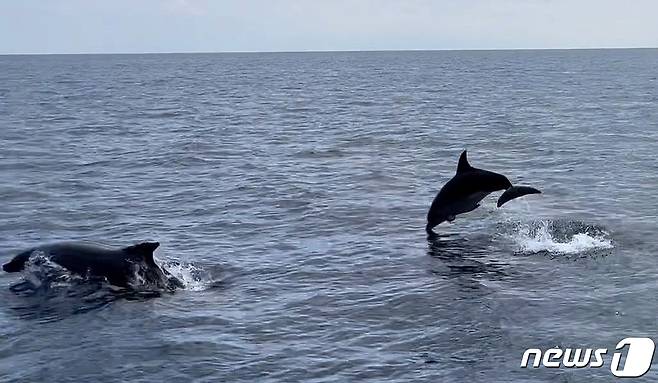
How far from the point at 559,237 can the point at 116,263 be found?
1053cm

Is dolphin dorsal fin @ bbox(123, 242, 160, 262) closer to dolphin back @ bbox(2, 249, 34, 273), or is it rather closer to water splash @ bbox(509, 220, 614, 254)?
dolphin back @ bbox(2, 249, 34, 273)

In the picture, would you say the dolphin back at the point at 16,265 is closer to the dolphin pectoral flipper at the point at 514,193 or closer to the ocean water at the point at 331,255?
the ocean water at the point at 331,255

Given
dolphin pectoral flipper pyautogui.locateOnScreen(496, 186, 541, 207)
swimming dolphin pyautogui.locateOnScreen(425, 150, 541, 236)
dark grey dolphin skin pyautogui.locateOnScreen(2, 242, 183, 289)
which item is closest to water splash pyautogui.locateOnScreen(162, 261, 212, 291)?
dark grey dolphin skin pyautogui.locateOnScreen(2, 242, 183, 289)

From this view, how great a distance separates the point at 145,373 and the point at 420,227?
36.4 ft

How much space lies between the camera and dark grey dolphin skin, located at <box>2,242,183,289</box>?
54.1 ft

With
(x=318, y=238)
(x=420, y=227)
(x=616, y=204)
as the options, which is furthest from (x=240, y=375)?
(x=616, y=204)

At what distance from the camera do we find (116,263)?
16.6 metres

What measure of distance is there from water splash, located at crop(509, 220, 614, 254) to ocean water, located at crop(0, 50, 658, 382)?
0.09 m

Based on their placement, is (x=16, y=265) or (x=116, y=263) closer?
(x=116, y=263)

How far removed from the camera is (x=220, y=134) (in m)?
48.9

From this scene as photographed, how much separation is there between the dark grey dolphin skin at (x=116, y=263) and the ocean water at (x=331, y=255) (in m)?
0.45

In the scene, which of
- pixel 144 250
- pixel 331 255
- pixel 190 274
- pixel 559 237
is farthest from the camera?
pixel 559 237

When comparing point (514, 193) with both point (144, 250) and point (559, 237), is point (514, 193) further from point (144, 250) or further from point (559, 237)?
point (144, 250)

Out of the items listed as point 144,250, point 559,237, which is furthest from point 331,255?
point 559,237
